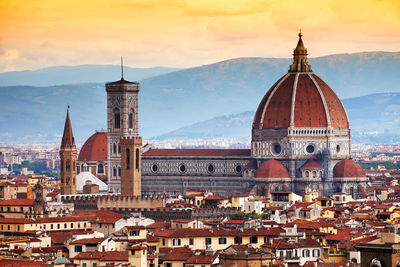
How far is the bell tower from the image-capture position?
6201 inches

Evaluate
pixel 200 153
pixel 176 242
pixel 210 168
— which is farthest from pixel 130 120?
pixel 176 242

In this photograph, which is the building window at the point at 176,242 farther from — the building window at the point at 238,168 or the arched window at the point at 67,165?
the building window at the point at 238,168

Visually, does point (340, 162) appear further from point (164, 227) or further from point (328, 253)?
point (328, 253)

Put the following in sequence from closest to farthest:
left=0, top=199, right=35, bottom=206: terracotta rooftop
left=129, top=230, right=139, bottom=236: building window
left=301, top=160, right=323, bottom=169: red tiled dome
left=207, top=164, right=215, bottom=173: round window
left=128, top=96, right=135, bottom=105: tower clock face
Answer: left=129, top=230, right=139, bottom=236: building window → left=0, top=199, right=35, bottom=206: terracotta rooftop → left=301, top=160, right=323, bottom=169: red tiled dome → left=207, top=164, right=215, bottom=173: round window → left=128, top=96, right=135, bottom=105: tower clock face

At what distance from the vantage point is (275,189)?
146 meters

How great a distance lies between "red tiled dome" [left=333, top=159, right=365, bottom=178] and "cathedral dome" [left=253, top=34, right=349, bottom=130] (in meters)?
4.94

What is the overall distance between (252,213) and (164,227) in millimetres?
17241

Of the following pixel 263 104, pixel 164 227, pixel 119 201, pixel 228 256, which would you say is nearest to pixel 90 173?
pixel 263 104

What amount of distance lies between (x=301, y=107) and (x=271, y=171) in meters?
8.43

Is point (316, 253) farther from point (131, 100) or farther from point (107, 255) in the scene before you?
point (131, 100)

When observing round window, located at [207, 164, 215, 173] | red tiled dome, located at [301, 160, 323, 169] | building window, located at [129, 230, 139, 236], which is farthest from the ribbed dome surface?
building window, located at [129, 230, 139, 236]

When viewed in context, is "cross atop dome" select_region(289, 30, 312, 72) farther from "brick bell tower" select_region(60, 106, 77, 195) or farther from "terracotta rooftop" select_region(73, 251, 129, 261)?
"terracotta rooftop" select_region(73, 251, 129, 261)

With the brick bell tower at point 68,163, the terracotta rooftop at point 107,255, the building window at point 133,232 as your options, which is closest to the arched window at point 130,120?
the brick bell tower at point 68,163

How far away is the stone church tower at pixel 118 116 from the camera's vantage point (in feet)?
517
